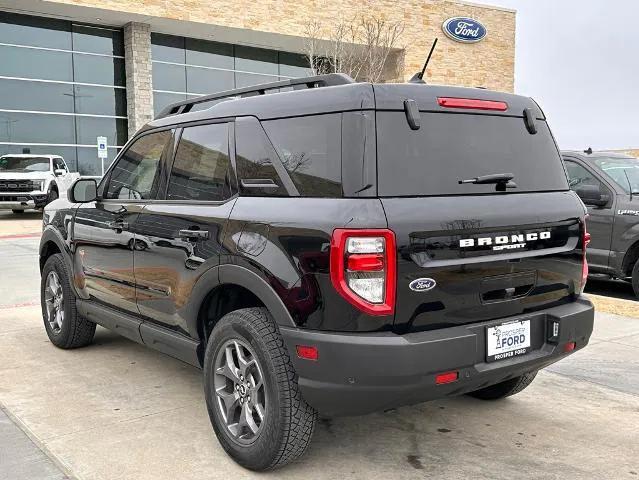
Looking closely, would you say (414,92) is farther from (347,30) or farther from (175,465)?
(347,30)

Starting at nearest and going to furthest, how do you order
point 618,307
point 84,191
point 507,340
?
point 507,340 < point 84,191 < point 618,307

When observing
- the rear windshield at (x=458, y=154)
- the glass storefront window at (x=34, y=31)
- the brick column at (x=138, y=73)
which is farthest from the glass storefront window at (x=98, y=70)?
the rear windshield at (x=458, y=154)

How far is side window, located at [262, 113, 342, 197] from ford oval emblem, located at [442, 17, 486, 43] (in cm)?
3268

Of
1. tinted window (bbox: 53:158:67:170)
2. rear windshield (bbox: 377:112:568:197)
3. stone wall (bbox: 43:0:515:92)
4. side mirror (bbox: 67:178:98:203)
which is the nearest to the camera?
rear windshield (bbox: 377:112:568:197)

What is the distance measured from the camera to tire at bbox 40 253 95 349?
5.16 metres

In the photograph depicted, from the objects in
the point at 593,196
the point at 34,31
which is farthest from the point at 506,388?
the point at 34,31

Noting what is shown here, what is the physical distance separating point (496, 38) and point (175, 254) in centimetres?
3577

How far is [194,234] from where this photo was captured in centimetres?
353

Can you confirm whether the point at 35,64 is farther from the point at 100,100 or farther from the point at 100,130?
the point at 100,130

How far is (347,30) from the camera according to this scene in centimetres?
3012

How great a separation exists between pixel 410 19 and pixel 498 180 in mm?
31237

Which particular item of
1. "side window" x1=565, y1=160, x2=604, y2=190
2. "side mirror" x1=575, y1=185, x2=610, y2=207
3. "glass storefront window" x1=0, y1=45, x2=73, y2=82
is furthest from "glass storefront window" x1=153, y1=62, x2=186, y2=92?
"side mirror" x1=575, y1=185, x2=610, y2=207

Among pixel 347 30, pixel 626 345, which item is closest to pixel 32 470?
pixel 626 345

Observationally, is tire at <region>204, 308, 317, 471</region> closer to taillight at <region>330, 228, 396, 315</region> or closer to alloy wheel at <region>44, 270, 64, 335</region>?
taillight at <region>330, 228, 396, 315</region>
